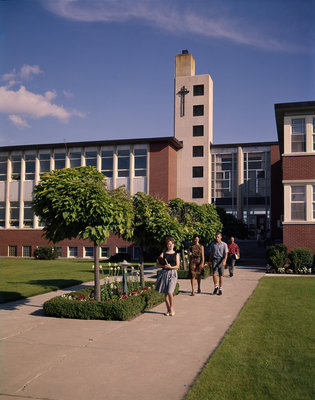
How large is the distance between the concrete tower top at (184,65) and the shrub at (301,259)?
24.3 metres

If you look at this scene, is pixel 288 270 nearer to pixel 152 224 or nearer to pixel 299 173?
pixel 299 173

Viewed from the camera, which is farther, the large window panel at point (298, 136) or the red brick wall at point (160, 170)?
the red brick wall at point (160, 170)

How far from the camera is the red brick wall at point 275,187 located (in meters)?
38.2

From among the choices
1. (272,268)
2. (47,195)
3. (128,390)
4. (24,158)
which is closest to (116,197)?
(47,195)

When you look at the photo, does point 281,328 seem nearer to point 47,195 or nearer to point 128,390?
point 128,390

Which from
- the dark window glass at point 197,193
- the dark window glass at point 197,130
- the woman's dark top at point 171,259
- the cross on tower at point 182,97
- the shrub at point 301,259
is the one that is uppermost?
the cross on tower at point 182,97

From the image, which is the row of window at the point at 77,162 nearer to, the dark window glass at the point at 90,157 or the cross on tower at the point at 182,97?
the dark window glass at the point at 90,157

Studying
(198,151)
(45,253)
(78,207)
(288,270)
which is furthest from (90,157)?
(78,207)

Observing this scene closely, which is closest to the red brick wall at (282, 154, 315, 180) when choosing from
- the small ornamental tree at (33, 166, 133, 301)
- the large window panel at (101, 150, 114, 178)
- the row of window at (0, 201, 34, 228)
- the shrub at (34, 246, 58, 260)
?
the small ornamental tree at (33, 166, 133, 301)

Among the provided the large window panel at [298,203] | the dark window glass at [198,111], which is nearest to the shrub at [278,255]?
the large window panel at [298,203]

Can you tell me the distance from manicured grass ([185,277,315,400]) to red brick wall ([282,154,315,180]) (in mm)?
11586

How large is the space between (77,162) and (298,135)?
67.6ft

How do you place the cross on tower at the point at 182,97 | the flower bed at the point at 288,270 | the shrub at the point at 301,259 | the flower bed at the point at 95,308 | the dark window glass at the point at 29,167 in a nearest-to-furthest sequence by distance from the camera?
the flower bed at the point at 95,308, the flower bed at the point at 288,270, the shrub at the point at 301,259, the dark window glass at the point at 29,167, the cross on tower at the point at 182,97

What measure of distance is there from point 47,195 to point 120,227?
6.33ft
